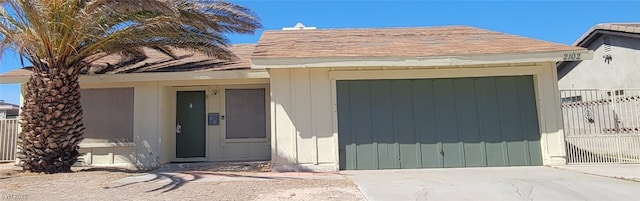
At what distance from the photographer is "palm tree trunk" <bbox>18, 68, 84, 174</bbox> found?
7949 mm

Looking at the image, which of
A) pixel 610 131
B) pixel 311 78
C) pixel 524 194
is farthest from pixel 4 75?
pixel 610 131

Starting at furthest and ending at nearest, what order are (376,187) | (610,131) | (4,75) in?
(4,75) < (610,131) < (376,187)

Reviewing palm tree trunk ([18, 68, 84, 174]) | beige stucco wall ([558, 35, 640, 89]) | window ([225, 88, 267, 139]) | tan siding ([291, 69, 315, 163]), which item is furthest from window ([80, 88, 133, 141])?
beige stucco wall ([558, 35, 640, 89])

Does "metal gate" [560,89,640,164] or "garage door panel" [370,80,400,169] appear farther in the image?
"metal gate" [560,89,640,164]

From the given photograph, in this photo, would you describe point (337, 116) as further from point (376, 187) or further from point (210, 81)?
point (210, 81)

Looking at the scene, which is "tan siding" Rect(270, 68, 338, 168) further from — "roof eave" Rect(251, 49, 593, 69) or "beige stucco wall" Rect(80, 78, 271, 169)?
"beige stucco wall" Rect(80, 78, 271, 169)

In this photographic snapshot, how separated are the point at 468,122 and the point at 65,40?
321 inches

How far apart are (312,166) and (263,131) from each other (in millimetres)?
2334

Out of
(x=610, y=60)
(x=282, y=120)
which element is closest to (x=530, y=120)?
(x=282, y=120)

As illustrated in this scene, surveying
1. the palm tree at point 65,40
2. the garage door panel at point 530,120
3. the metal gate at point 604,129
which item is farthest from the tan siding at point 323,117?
the metal gate at point 604,129

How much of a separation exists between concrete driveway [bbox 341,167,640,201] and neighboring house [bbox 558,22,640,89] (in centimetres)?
706

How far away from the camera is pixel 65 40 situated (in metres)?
7.84

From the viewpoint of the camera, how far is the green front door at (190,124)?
34.9 ft

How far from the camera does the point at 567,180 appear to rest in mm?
6730
